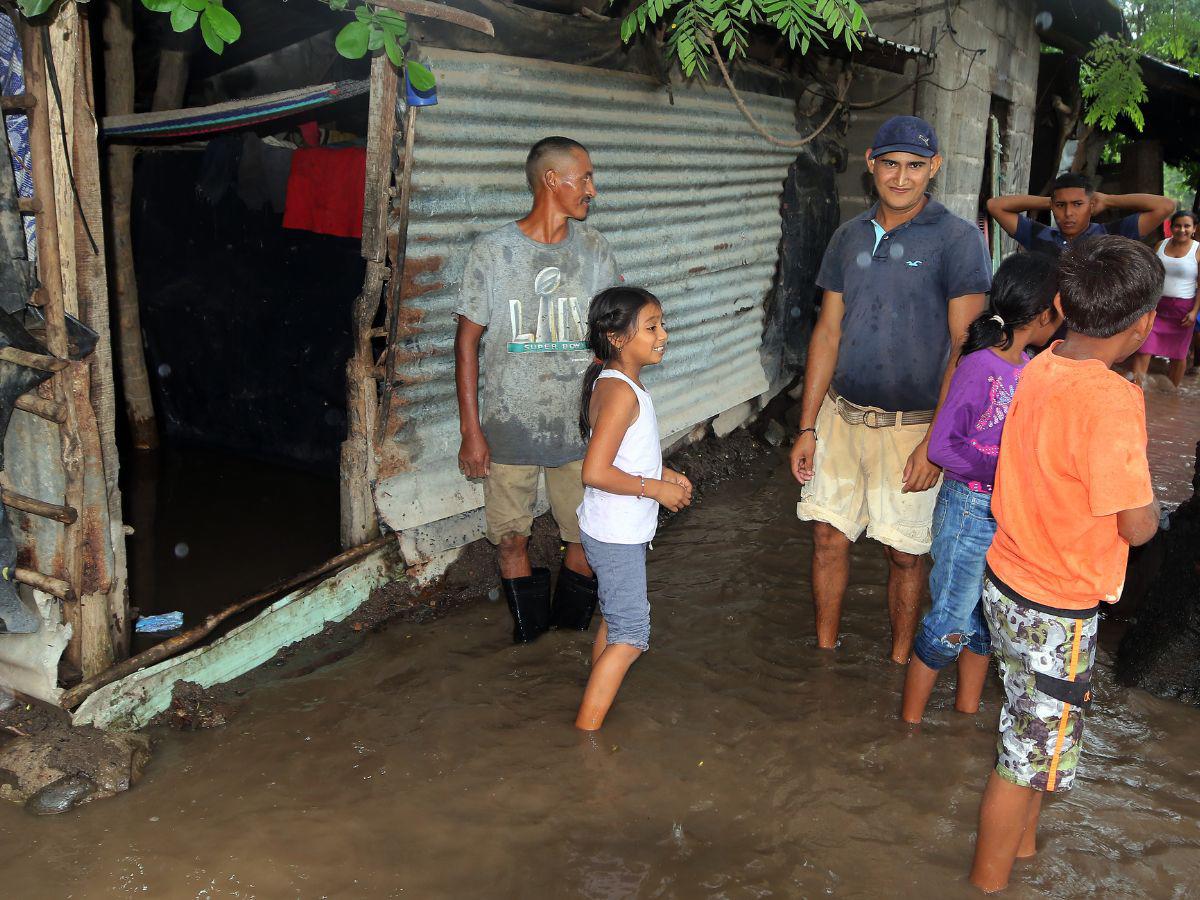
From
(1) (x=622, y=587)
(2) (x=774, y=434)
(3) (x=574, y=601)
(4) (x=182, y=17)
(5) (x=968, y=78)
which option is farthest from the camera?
(5) (x=968, y=78)

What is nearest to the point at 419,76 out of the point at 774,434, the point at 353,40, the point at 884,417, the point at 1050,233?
the point at 353,40

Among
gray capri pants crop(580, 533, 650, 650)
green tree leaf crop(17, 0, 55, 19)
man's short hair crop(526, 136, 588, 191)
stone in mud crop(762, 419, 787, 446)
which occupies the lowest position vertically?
stone in mud crop(762, 419, 787, 446)

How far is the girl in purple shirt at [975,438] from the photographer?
314 cm

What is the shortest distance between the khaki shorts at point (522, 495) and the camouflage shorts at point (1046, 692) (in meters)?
1.89

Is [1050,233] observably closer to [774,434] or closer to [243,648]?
[774,434]

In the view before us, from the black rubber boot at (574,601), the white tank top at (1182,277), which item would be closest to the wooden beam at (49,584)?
the black rubber boot at (574,601)

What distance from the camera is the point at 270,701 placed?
3.58 metres

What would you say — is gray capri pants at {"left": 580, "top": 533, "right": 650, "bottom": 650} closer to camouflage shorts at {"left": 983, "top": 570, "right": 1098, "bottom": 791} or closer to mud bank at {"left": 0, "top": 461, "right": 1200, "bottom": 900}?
mud bank at {"left": 0, "top": 461, "right": 1200, "bottom": 900}

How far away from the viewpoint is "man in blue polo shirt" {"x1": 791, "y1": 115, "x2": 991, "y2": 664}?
138 inches

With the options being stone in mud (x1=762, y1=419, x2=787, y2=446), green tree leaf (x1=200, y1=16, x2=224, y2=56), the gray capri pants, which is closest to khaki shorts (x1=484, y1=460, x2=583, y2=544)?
the gray capri pants

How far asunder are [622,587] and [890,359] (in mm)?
1351

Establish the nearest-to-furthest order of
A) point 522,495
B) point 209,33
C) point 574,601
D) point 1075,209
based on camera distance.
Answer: point 209,33 → point 522,495 → point 574,601 → point 1075,209

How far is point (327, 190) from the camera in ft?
18.2

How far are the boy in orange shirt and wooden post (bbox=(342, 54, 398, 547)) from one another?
242cm
